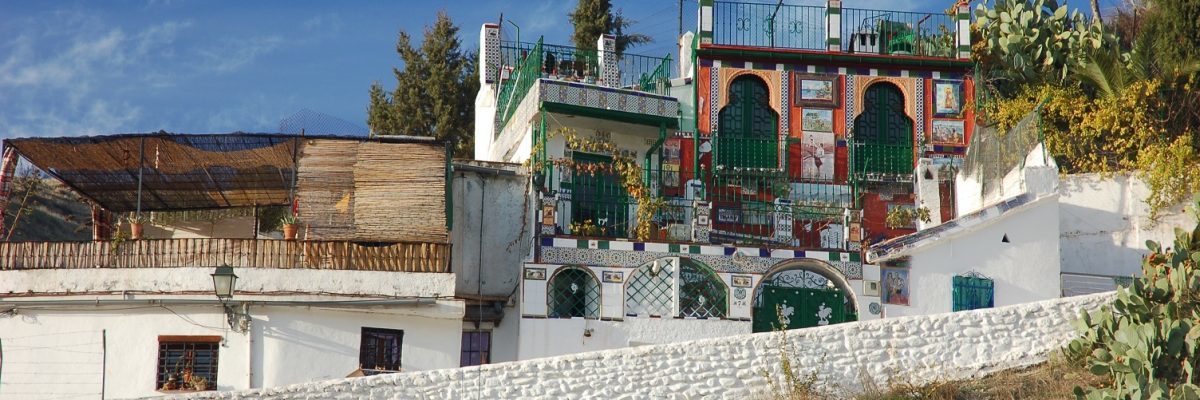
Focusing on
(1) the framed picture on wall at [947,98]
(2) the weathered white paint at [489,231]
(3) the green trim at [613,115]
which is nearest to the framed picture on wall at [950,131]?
(1) the framed picture on wall at [947,98]

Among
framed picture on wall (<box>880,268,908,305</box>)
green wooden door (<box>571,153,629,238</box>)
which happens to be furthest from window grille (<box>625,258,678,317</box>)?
framed picture on wall (<box>880,268,908,305</box>)

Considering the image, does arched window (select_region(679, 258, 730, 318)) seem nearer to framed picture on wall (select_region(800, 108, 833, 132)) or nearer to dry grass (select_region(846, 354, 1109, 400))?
dry grass (select_region(846, 354, 1109, 400))

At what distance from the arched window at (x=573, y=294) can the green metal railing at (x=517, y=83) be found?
11.5 ft

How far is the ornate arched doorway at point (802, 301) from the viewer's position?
22828mm

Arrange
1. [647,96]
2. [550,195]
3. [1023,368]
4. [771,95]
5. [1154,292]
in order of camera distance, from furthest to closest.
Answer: [771,95] < [647,96] < [550,195] < [1023,368] < [1154,292]

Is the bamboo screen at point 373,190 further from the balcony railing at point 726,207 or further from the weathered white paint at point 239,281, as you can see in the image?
the balcony railing at point 726,207

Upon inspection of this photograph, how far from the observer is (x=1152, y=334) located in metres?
17.3

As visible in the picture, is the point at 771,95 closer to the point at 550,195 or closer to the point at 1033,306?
the point at 550,195

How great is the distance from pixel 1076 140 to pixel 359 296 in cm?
1245

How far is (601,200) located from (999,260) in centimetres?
585

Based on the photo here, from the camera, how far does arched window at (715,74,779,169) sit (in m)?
26.0

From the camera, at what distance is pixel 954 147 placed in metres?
26.5

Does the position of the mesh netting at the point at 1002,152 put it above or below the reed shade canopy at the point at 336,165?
above

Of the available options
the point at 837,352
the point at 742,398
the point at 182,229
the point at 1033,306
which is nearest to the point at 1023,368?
the point at 1033,306
